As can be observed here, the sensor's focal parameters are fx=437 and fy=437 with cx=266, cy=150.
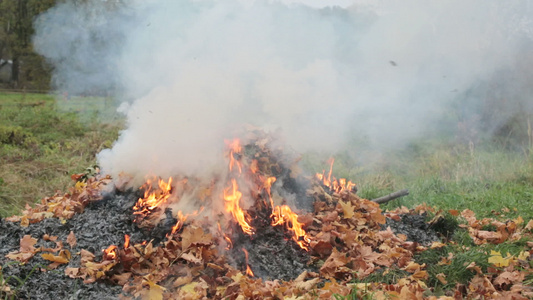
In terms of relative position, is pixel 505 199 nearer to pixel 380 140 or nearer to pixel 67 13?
pixel 380 140

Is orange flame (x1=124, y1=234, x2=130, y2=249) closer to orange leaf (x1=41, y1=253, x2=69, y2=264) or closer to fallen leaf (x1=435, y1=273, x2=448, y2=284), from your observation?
orange leaf (x1=41, y1=253, x2=69, y2=264)

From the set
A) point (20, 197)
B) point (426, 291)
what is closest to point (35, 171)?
point (20, 197)

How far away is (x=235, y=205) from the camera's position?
12.8ft

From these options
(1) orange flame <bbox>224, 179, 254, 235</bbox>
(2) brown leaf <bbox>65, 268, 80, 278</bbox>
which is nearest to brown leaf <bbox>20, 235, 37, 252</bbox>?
(2) brown leaf <bbox>65, 268, 80, 278</bbox>

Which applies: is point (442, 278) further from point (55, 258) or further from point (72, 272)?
point (55, 258)

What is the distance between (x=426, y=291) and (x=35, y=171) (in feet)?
23.6

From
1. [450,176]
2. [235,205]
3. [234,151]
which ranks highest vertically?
[234,151]

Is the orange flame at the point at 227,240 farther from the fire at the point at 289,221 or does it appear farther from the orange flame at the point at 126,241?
the orange flame at the point at 126,241

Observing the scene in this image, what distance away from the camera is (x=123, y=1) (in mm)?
9086

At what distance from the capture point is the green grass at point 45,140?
717 cm

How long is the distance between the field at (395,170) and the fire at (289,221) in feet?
2.48

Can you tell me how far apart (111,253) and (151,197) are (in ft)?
2.22

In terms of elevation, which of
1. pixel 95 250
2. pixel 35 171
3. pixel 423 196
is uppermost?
pixel 95 250

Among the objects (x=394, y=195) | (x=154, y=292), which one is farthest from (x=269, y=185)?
(x=394, y=195)
